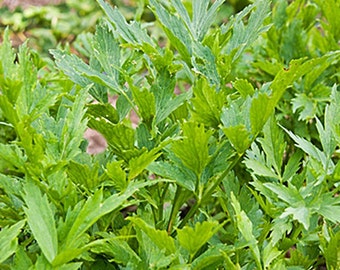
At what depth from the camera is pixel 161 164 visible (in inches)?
38.4

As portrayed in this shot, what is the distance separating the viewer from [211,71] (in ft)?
3.39

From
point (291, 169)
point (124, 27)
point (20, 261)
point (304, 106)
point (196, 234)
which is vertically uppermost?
point (124, 27)

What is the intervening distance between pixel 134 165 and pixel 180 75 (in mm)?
777

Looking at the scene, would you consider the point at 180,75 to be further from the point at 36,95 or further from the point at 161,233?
the point at 161,233

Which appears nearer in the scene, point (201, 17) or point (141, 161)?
point (141, 161)

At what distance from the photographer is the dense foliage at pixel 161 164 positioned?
865 mm

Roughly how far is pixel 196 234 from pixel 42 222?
0.69 ft

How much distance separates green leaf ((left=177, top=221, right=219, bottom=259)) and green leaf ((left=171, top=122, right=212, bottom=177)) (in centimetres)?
13

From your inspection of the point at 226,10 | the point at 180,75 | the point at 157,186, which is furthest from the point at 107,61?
the point at 226,10

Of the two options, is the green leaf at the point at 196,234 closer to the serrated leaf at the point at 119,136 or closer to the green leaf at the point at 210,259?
the green leaf at the point at 210,259

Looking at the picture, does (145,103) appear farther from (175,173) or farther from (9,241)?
(9,241)

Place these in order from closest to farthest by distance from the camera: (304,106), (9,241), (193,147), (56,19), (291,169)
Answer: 1. (9,241)
2. (193,147)
3. (291,169)
4. (304,106)
5. (56,19)

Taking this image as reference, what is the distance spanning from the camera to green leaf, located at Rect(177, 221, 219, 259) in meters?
0.83

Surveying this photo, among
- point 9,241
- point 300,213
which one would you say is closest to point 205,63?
point 300,213
